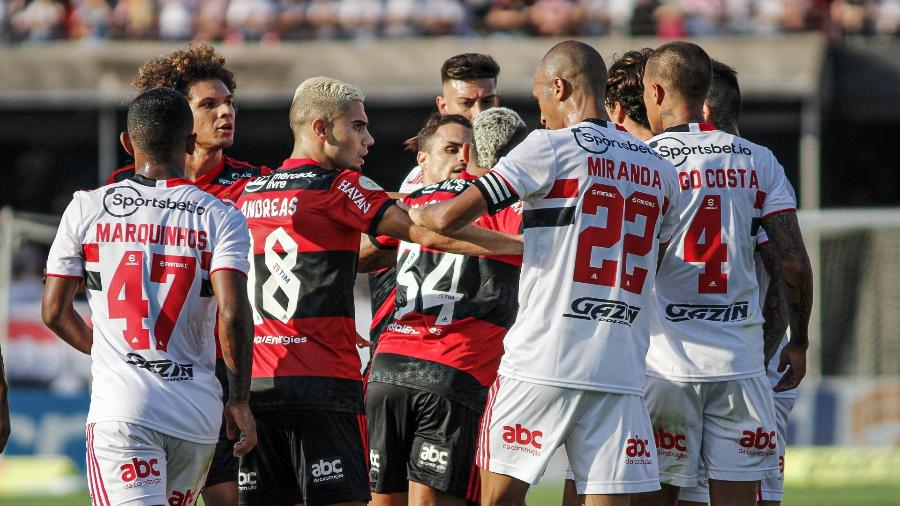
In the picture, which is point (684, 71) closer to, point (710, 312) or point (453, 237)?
point (710, 312)

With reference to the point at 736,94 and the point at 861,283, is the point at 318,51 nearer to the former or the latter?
the point at 861,283

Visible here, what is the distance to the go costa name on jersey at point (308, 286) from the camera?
6.25 metres

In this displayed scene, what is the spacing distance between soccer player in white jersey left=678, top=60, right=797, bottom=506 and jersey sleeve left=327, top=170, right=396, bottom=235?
2.05m

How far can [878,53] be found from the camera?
22875 mm

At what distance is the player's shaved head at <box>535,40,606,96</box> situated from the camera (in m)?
6.06

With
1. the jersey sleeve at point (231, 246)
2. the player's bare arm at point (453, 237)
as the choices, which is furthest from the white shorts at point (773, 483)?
the jersey sleeve at point (231, 246)

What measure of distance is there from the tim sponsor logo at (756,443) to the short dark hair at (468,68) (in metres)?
3.60

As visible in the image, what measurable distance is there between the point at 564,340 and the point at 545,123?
3.66 ft

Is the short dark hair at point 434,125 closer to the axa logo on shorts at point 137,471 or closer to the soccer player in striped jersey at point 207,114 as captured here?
the soccer player in striped jersey at point 207,114

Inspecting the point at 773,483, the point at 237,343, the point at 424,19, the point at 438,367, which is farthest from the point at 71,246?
the point at 424,19

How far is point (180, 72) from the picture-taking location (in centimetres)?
752

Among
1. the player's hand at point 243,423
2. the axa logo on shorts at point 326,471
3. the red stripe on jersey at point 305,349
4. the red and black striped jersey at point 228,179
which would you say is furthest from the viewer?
the red and black striped jersey at point 228,179

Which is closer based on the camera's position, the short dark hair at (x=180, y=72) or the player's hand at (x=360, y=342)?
the player's hand at (x=360, y=342)

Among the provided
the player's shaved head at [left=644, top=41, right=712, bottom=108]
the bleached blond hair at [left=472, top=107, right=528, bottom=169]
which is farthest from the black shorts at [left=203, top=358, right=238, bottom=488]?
the player's shaved head at [left=644, top=41, right=712, bottom=108]
